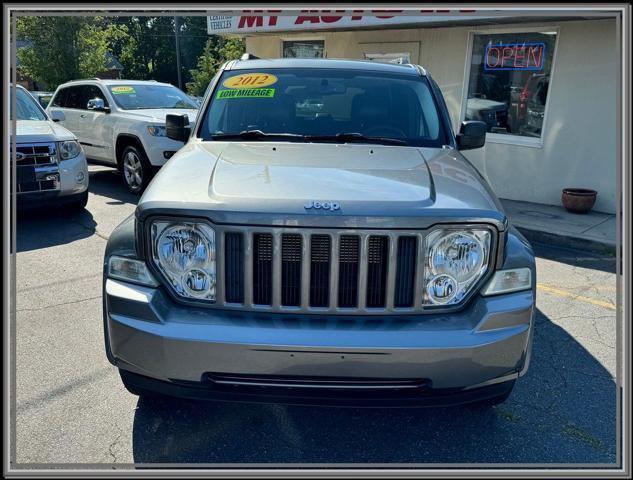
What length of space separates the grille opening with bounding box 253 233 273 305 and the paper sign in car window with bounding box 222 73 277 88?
186cm

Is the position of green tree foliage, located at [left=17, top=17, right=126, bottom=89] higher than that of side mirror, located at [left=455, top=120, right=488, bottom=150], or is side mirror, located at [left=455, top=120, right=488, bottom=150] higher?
green tree foliage, located at [left=17, top=17, right=126, bottom=89]

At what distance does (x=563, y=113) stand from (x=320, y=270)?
7.20 meters

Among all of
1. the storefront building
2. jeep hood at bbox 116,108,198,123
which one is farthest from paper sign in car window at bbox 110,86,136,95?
the storefront building

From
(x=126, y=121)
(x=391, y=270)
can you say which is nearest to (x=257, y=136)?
(x=391, y=270)

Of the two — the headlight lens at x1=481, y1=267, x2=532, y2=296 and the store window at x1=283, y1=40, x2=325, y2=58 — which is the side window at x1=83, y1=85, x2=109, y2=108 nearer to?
the store window at x1=283, y1=40, x2=325, y2=58

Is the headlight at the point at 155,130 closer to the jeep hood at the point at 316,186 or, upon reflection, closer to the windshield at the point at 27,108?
the windshield at the point at 27,108

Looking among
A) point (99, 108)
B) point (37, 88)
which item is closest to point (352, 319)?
point (99, 108)

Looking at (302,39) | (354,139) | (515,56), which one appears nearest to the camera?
(354,139)

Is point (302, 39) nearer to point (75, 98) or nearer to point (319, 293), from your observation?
point (75, 98)

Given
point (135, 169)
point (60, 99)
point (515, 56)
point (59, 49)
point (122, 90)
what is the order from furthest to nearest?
point (59, 49)
point (60, 99)
point (122, 90)
point (135, 169)
point (515, 56)

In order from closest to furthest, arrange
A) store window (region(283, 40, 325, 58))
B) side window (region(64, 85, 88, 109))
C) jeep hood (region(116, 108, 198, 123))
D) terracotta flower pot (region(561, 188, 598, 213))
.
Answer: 1. terracotta flower pot (region(561, 188, 598, 213))
2. jeep hood (region(116, 108, 198, 123))
3. side window (region(64, 85, 88, 109))
4. store window (region(283, 40, 325, 58))

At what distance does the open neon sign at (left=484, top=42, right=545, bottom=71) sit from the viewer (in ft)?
27.7

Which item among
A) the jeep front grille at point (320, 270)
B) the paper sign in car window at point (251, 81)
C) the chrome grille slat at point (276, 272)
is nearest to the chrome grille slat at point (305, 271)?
the jeep front grille at point (320, 270)

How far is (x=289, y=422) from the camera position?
2932 millimetres
